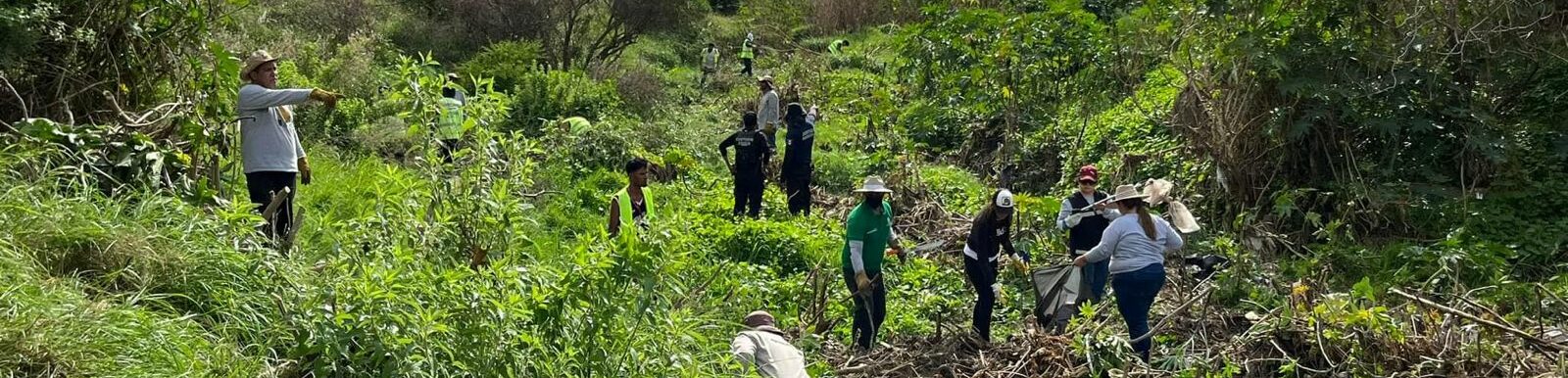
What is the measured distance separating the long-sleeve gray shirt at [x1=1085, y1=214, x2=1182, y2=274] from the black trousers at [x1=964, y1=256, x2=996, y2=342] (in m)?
0.80

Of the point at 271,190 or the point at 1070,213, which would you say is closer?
the point at 271,190

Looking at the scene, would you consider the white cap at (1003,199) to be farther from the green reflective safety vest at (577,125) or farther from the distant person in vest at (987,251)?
the green reflective safety vest at (577,125)

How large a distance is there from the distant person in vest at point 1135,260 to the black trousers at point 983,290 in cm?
79

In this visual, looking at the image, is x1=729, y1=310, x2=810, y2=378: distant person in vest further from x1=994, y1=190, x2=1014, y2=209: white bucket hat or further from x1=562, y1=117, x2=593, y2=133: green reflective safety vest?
x1=562, y1=117, x2=593, y2=133: green reflective safety vest

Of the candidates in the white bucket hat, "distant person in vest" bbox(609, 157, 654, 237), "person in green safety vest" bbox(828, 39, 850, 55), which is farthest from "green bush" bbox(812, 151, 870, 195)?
"person in green safety vest" bbox(828, 39, 850, 55)

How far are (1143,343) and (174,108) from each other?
5.75 meters

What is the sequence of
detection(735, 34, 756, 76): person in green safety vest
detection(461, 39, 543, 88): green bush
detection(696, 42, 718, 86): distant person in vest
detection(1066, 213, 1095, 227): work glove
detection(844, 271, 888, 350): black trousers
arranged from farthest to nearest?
detection(696, 42, 718, 86): distant person in vest
detection(735, 34, 756, 76): person in green safety vest
detection(461, 39, 543, 88): green bush
detection(1066, 213, 1095, 227): work glove
detection(844, 271, 888, 350): black trousers

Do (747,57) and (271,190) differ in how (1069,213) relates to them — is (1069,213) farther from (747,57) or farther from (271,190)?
(747,57)

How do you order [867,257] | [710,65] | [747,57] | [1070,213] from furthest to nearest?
[710,65] → [747,57] → [1070,213] → [867,257]

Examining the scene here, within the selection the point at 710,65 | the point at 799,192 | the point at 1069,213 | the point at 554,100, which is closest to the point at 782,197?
the point at 799,192

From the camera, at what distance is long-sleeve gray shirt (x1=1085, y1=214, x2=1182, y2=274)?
802 centimetres

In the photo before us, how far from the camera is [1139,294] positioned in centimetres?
807

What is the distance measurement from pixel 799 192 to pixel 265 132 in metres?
6.18

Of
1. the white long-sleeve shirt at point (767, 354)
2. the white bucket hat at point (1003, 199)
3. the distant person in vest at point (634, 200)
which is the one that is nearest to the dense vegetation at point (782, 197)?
the white long-sleeve shirt at point (767, 354)
